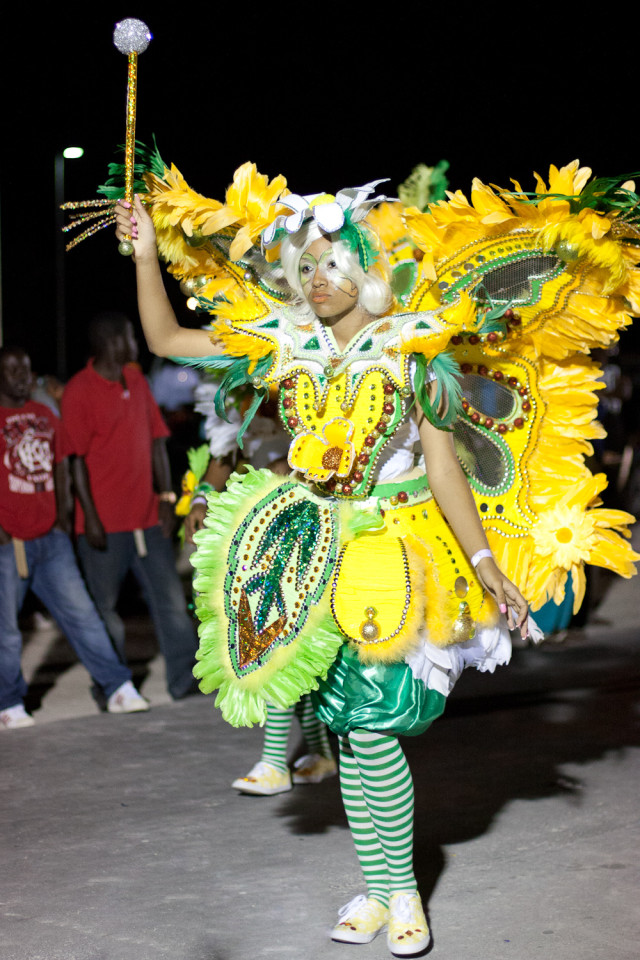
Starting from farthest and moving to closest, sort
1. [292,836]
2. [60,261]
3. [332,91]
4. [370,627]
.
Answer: [60,261] < [332,91] < [292,836] < [370,627]

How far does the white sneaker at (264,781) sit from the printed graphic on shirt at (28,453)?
184 cm

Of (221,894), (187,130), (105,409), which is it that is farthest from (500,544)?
(187,130)

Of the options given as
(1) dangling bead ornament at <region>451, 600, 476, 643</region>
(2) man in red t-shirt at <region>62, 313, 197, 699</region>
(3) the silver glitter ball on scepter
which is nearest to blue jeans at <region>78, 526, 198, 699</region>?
(2) man in red t-shirt at <region>62, 313, 197, 699</region>

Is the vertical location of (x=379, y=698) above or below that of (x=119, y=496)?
below

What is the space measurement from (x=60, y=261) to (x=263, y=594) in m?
8.34

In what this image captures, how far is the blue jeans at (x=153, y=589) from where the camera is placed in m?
5.79

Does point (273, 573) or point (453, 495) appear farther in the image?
point (273, 573)

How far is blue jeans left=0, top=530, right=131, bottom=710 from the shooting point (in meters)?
5.46

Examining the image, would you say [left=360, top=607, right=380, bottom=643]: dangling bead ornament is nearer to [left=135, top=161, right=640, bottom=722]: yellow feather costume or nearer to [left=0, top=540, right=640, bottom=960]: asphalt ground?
[left=135, top=161, right=640, bottom=722]: yellow feather costume

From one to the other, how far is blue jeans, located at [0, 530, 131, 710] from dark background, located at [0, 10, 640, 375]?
11.8 feet

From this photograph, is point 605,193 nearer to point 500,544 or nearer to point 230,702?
point 500,544

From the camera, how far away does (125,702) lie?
5715mm

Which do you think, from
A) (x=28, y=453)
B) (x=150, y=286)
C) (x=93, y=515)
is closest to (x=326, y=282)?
(x=150, y=286)

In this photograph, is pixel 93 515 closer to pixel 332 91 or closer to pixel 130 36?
pixel 130 36
